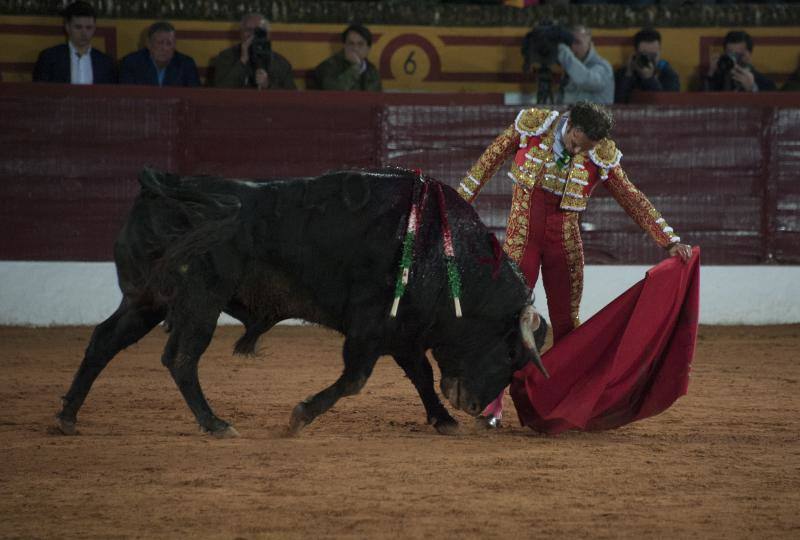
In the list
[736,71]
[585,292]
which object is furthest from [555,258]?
[736,71]

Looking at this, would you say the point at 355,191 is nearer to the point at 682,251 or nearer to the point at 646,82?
the point at 682,251

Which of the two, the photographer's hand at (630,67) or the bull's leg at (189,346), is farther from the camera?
the photographer's hand at (630,67)

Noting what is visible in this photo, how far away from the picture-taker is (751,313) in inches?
325

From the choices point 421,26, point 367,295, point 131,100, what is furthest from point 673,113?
point 367,295

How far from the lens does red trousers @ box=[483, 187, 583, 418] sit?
4.58 m

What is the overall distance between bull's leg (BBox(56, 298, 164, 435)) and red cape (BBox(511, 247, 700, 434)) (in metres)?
1.37

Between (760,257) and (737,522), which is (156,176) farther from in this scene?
(760,257)

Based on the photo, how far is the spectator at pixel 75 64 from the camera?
7785mm

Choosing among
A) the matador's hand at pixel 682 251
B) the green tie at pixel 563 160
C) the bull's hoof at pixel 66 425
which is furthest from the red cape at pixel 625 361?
the bull's hoof at pixel 66 425

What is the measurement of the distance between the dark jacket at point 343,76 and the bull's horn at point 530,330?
4070 mm

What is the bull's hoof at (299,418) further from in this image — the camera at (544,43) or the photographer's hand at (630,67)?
the photographer's hand at (630,67)

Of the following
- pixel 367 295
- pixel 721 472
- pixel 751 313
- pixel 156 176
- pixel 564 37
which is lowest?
pixel 751 313

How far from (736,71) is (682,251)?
4.06 meters

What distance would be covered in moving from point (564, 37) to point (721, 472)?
180 inches
